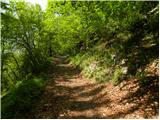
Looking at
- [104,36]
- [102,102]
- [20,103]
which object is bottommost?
[102,102]

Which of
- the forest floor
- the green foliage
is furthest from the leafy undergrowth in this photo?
the forest floor

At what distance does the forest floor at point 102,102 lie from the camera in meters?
10.2

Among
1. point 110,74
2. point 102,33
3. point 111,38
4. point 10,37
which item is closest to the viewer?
point 110,74

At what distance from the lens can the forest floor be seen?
403 inches

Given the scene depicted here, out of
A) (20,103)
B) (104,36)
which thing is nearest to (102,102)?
(20,103)

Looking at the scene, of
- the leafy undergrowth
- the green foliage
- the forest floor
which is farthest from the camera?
the green foliage

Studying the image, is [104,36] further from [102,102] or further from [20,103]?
[20,103]

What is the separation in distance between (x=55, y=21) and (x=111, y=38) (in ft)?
52.1

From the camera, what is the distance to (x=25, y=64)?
32312 mm

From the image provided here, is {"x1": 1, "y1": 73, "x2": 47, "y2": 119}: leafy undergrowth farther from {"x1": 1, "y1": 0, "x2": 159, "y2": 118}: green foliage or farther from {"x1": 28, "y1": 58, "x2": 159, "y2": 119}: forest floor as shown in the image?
{"x1": 28, "y1": 58, "x2": 159, "y2": 119}: forest floor

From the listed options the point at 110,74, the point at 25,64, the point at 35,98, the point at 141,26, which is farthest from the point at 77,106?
the point at 25,64

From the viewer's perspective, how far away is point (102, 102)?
12602 millimetres

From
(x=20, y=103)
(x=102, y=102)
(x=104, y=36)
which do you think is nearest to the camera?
(x=20, y=103)

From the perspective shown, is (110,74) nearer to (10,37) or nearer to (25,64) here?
(10,37)
